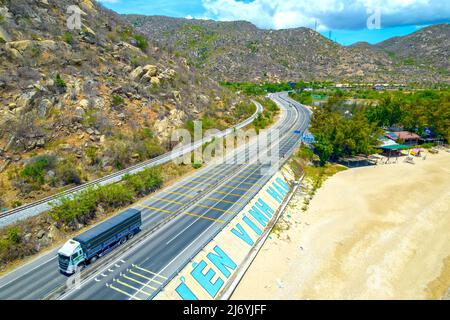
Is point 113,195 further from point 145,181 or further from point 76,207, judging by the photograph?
point 145,181

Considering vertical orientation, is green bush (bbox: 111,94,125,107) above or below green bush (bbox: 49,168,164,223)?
above

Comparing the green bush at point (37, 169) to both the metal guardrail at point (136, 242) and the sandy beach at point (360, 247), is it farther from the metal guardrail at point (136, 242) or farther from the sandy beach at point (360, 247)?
the sandy beach at point (360, 247)

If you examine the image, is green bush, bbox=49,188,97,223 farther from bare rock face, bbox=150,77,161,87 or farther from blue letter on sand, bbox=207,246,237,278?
bare rock face, bbox=150,77,161,87

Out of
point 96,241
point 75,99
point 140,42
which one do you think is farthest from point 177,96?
point 96,241

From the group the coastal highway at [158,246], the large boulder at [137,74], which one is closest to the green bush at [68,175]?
the coastal highway at [158,246]

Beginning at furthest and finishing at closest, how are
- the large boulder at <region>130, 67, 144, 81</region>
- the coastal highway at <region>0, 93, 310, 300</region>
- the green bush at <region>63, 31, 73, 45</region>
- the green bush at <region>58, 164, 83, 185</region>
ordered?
the large boulder at <region>130, 67, 144, 81</region> < the green bush at <region>63, 31, 73, 45</region> < the green bush at <region>58, 164, 83, 185</region> < the coastal highway at <region>0, 93, 310, 300</region>

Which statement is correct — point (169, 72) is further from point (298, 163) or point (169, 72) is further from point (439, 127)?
point (439, 127)

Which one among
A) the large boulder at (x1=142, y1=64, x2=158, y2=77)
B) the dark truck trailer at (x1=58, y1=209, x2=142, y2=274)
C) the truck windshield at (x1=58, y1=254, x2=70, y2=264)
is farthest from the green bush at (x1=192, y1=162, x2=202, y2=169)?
the truck windshield at (x1=58, y1=254, x2=70, y2=264)

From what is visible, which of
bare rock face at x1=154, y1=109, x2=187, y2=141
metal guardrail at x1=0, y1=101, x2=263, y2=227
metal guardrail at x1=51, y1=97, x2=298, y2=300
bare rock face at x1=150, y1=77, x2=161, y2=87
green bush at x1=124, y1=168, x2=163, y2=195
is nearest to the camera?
metal guardrail at x1=51, y1=97, x2=298, y2=300
